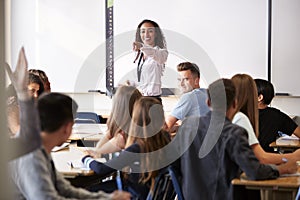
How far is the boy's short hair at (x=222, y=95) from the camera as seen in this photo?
265cm

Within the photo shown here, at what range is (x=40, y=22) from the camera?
22.2 ft

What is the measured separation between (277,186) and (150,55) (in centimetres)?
281

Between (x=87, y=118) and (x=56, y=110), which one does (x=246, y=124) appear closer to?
(x=56, y=110)

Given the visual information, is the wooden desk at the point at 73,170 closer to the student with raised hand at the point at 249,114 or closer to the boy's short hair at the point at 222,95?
the boy's short hair at the point at 222,95

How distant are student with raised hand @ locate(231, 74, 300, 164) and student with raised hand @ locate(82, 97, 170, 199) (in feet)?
1.54

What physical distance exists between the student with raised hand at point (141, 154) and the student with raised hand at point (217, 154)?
153 millimetres

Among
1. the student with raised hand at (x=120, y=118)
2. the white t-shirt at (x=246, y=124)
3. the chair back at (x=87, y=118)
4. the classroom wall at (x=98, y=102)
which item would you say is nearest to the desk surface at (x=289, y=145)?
the white t-shirt at (x=246, y=124)

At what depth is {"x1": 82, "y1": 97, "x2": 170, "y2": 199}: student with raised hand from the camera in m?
2.78

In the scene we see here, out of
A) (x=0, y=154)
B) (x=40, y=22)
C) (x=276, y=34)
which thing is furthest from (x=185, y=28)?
(x=0, y=154)

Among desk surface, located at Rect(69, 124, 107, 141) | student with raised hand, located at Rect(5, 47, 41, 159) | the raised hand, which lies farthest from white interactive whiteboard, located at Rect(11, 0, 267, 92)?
student with raised hand, located at Rect(5, 47, 41, 159)

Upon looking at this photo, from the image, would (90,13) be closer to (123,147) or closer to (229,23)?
(229,23)

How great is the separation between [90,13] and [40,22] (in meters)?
0.73

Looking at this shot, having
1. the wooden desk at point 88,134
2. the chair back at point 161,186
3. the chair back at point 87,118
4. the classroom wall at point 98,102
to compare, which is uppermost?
the classroom wall at point 98,102

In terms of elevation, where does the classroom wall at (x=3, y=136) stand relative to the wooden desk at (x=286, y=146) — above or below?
above
